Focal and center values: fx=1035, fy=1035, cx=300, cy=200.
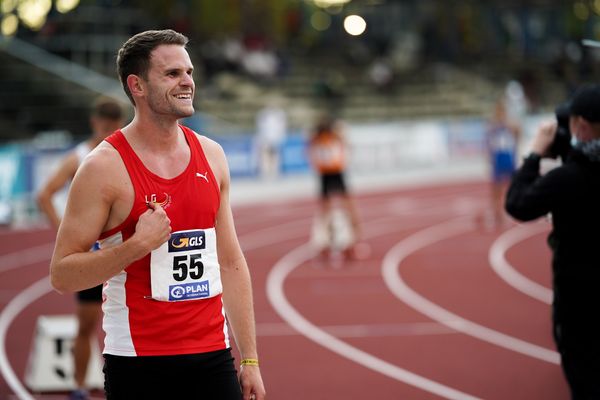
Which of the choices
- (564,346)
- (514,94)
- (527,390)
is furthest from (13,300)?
(514,94)

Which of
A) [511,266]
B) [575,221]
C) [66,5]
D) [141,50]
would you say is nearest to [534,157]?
[575,221]

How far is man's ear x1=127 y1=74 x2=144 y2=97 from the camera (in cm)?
367

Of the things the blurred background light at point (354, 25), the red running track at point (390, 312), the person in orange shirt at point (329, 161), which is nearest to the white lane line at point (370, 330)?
the red running track at point (390, 312)

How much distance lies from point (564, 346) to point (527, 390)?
3208mm

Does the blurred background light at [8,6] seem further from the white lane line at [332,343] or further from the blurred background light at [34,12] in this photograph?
the white lane line at [332,343]

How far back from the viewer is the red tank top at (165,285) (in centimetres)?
361

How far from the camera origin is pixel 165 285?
3615 mm

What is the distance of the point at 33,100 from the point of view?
27.6 meters

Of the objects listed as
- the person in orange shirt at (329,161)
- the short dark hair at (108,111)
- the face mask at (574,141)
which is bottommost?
the person in orange shirt at (329,161)

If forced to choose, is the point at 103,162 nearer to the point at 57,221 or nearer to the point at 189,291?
the point at 189,291

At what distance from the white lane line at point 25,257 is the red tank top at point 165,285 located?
11.2 m

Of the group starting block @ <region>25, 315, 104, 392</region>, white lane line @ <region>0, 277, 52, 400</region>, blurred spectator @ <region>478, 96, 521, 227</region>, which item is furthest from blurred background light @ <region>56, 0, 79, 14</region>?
starting block @ <region>25, 315, 104, 392</region>

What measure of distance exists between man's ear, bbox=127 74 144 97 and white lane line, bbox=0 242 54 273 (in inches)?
443

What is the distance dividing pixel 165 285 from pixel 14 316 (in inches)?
313
